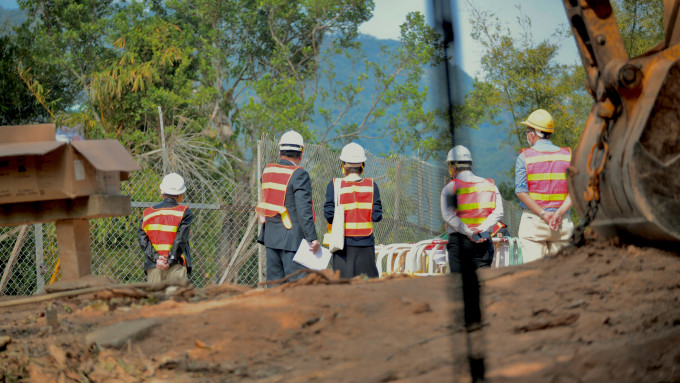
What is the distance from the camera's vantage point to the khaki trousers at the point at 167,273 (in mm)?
7375

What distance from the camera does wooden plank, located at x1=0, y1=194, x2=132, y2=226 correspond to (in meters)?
5.42

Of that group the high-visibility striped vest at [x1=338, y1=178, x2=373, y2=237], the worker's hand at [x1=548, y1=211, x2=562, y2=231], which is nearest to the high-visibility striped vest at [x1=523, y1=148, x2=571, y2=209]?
the worker's hand at [x1=548, y1=211, x2=562, y2=231]

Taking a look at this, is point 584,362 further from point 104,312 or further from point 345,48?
point 345,48

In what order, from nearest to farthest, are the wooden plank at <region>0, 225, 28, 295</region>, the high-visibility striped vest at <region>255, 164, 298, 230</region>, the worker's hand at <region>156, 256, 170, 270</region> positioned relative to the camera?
the high-visibility striped vest at <region>255, 164, 298, 230</region> → the worker's hand at <region>156, 256, 170, 270</region> → the wooden plank at <region>0, 225, 28, 295</region>

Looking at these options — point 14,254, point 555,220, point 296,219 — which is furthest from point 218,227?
point 555,220

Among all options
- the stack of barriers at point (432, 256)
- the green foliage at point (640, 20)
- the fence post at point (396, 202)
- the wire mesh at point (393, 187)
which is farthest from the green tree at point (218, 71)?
the stack of barriers at point (432, 256)

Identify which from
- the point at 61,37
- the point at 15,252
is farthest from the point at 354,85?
the point at 15,252

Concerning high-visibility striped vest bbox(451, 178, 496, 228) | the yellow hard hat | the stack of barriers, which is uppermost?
the yellow hard hat

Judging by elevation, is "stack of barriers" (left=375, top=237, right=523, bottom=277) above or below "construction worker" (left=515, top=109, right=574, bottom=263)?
below

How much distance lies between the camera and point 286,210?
7.21m

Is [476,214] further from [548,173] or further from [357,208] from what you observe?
[357,208]

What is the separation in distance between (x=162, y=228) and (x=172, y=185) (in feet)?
1.48

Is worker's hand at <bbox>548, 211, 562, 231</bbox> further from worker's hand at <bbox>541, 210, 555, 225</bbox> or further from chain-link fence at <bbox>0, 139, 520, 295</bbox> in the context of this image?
chain-link fence at <bbox>0, 139, 520, 295</bbox>

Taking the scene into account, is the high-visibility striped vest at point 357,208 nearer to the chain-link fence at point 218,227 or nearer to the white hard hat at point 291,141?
the white hard hat at point 291,141
